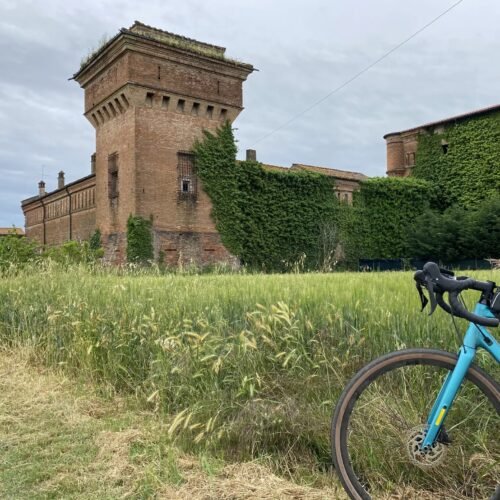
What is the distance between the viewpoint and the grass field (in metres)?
3.25

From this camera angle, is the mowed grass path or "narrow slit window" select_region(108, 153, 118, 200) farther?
"narrow slit window" select_region(108, 153, 118, 200)

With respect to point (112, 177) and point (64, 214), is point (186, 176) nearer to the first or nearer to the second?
point (112, 177)

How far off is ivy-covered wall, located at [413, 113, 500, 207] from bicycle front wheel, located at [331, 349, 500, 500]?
103ft

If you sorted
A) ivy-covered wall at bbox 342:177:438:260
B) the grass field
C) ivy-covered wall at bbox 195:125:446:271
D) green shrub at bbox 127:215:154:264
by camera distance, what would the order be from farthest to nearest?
1. ivy-covered wall at bbox 342:177:438:260
2. ivy-covered wall at bbox 195:125:446:271
3. green shrub at bbox 127:215:154:264
4. the grass field

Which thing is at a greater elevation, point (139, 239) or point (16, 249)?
point (139, 239)

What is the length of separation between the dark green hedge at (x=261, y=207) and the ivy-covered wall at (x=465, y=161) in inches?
395

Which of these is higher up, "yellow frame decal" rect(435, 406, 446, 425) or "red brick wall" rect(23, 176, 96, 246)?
"red brick wall" rect(23, 176, 96, 246)

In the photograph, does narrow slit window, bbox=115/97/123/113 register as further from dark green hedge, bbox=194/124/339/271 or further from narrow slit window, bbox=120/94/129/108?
dark green hedge, bbox=194/124/339/271

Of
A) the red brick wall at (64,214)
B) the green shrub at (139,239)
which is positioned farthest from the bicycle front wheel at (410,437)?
the red brick wall at (64,214)

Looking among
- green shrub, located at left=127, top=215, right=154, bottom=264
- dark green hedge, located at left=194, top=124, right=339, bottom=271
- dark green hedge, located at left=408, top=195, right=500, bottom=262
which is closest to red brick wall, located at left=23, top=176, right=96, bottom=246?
green shrub, located at left=127, top=215, right=154, bottom=264

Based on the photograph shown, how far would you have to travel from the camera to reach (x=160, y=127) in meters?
24.2

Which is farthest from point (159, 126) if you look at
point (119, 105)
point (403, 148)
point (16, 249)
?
point (403, 148)

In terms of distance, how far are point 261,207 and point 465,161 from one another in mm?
15049

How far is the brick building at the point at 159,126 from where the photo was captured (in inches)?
928
